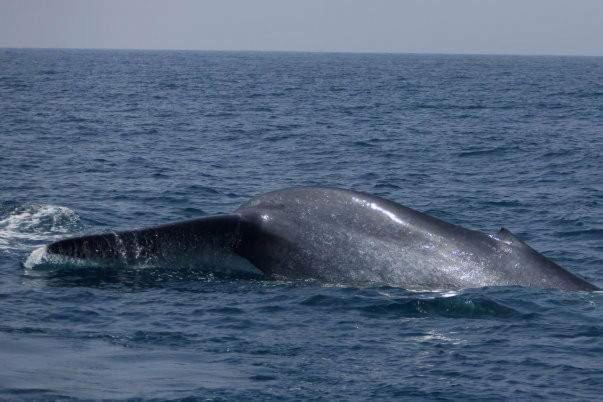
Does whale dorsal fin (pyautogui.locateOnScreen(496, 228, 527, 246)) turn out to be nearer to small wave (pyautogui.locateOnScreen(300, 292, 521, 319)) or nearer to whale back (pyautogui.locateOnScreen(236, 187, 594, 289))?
whale back (pyautogui.locateOnScreen(236, 187, 594, 289))

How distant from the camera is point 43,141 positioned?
34.0 meters

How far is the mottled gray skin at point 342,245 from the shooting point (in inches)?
443


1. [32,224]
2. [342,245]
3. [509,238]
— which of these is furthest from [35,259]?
[509,238]

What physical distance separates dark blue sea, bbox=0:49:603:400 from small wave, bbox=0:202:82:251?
0.22 ft

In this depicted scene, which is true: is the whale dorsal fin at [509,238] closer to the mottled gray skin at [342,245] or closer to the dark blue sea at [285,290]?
the mottled gray skin at [342,245]

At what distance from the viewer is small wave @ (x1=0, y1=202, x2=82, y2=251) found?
609 inches

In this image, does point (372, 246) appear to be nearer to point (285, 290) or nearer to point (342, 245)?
point (342, 245)

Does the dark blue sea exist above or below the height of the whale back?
below

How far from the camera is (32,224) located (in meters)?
17.0

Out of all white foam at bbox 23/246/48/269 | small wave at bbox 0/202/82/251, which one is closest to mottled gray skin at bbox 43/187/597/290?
white foam at bbox 23/246/48/269

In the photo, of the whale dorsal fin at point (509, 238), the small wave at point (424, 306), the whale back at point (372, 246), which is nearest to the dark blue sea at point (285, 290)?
the small wave at point (424, 306)

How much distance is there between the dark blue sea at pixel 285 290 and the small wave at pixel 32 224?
7 cm

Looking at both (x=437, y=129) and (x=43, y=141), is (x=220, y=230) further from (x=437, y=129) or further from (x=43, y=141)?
(x=437, y=129)

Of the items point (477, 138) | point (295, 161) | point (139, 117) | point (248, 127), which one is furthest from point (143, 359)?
point (139, 117)
